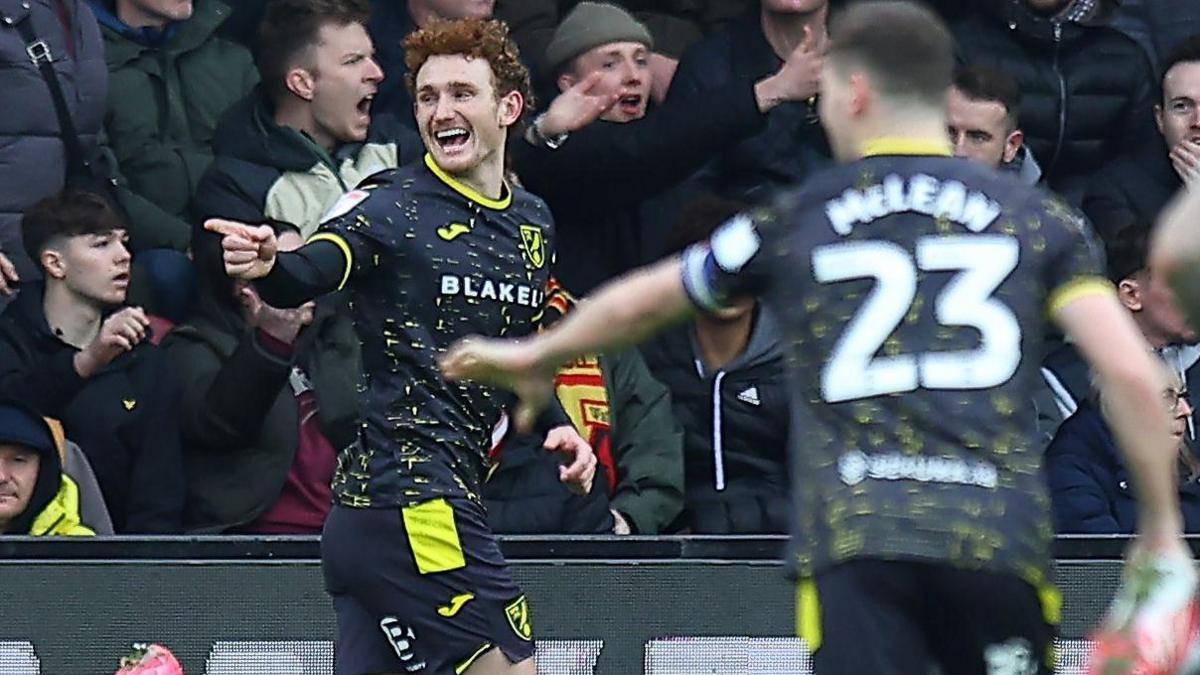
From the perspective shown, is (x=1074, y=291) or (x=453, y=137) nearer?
(x=1074, y=291)

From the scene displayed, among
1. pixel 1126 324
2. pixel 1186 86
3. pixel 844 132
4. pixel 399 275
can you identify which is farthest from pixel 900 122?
pixel 1186 86

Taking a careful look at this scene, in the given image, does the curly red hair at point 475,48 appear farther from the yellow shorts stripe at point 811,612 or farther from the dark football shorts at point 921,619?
the dark football shorts at point 921,619

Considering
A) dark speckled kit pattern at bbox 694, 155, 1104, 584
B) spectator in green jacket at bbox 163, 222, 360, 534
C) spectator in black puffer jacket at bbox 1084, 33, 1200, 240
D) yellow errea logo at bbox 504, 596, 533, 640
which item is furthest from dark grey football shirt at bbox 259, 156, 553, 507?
spectator in black puffer jacket at bbox 1084, 33, 1200, 240

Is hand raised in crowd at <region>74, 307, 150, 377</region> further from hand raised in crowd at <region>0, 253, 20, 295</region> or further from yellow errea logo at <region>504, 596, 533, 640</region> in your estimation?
yellow errea logo at <region>504, 596, 533, 640</region>

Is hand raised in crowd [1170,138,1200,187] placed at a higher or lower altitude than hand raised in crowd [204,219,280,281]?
lower

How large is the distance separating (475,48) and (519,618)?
161 cm

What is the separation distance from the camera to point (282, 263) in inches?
260

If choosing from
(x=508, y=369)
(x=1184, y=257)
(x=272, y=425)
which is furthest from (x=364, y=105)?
(x=1184, y=257)

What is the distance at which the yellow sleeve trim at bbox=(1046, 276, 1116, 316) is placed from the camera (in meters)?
5.14

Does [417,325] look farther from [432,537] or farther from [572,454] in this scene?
[572,454]

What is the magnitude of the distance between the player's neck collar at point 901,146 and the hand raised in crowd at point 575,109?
3717mm

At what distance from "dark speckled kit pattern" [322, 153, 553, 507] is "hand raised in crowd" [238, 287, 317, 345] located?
122 cm

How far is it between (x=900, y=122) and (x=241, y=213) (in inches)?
153

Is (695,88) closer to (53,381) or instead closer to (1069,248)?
(53,381)
